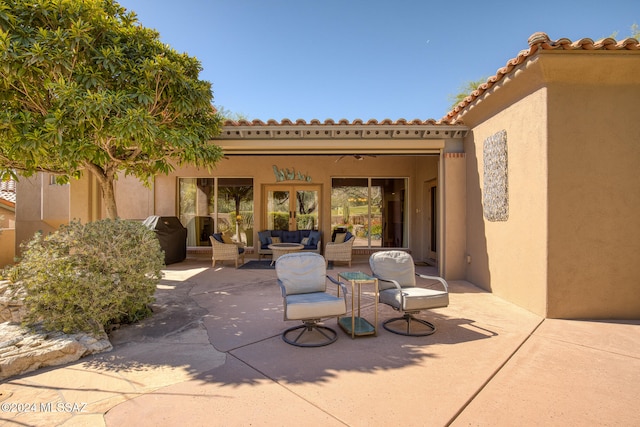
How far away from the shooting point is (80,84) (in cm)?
430

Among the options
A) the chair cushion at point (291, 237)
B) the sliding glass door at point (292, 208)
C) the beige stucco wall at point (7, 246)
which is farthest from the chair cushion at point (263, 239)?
the beige stucco wall at point (7, 246)

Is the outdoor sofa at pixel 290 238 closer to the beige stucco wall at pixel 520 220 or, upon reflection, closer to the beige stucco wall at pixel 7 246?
the beige stucco wall at pixel 520 220

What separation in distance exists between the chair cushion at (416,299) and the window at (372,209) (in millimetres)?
7140

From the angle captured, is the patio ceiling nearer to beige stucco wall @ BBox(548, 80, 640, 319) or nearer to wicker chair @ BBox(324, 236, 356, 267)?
beige stucco wall @ BBox(548, 80, 640, 319)

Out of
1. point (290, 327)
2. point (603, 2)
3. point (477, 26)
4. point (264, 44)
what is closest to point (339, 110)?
point (264, 44)

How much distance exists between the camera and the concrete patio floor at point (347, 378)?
2.48m

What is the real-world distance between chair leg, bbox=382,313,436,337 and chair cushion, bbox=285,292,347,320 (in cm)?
90

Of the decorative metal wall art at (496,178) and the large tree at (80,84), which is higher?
the large tree at (80,84)

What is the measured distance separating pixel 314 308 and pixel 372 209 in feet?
26.8

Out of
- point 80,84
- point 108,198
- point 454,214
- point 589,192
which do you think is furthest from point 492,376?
point 108,198

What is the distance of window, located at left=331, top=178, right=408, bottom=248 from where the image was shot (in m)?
11.6

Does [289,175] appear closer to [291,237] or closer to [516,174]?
[291,237]

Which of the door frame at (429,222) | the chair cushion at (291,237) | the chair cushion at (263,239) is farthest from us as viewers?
the chair cushion at (291,237)

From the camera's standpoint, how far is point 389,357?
3527mm
